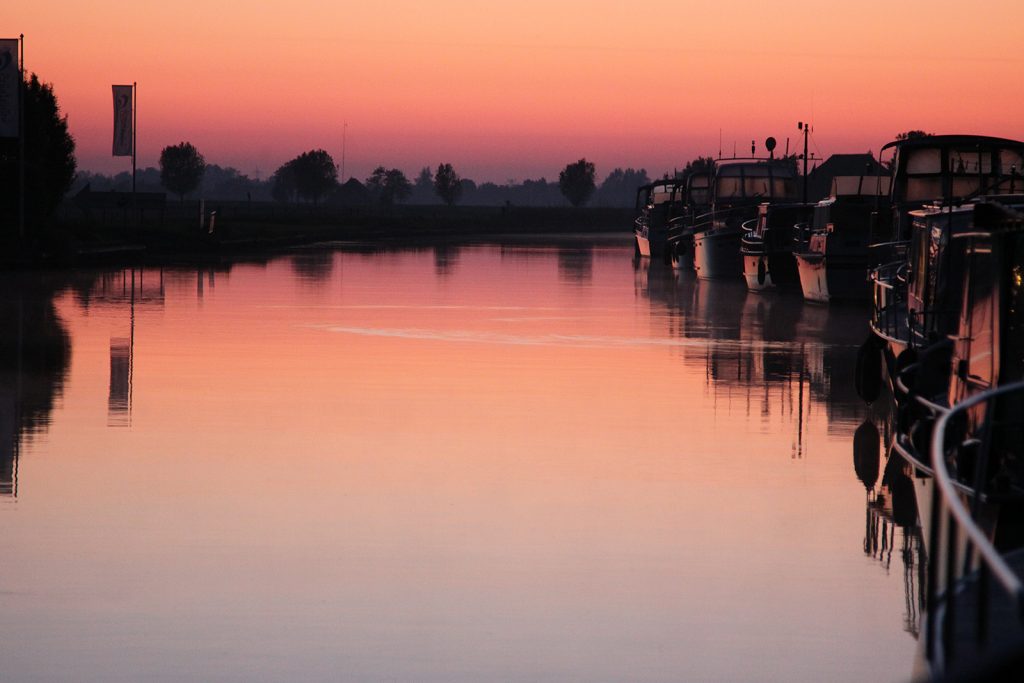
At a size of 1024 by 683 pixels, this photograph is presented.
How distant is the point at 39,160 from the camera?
52500 millimetres

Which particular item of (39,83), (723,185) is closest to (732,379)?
(723,185)

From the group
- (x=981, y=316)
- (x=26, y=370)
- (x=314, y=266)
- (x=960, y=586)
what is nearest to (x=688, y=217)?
(x=314, y=266)

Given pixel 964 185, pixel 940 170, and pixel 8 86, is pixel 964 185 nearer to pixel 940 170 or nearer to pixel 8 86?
pixel 940 170

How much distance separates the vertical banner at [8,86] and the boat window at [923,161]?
2550 cm

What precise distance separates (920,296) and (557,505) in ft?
22.9

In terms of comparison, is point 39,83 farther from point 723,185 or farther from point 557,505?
point 557,505

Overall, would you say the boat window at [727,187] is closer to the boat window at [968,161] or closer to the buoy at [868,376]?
the boat window at [968,161]

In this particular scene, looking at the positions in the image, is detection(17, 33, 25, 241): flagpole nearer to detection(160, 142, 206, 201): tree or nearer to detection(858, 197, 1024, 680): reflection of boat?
detection(858, 197, 1024, 680): reflection of boat

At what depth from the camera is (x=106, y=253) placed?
54.4 meters

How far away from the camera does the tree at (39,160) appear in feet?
160

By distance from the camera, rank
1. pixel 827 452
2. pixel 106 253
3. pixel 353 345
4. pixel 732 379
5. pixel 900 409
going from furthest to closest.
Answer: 1. pixel 106 253
2. pixel 353 345
3. pixel 732 379
4. pixel 827 452
5. pixel 900 409

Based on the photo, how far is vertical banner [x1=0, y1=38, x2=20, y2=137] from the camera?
146ft

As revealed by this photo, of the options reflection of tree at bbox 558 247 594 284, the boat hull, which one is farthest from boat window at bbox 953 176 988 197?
the boat hull

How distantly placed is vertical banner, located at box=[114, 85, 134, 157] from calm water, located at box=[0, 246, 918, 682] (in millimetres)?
43280
